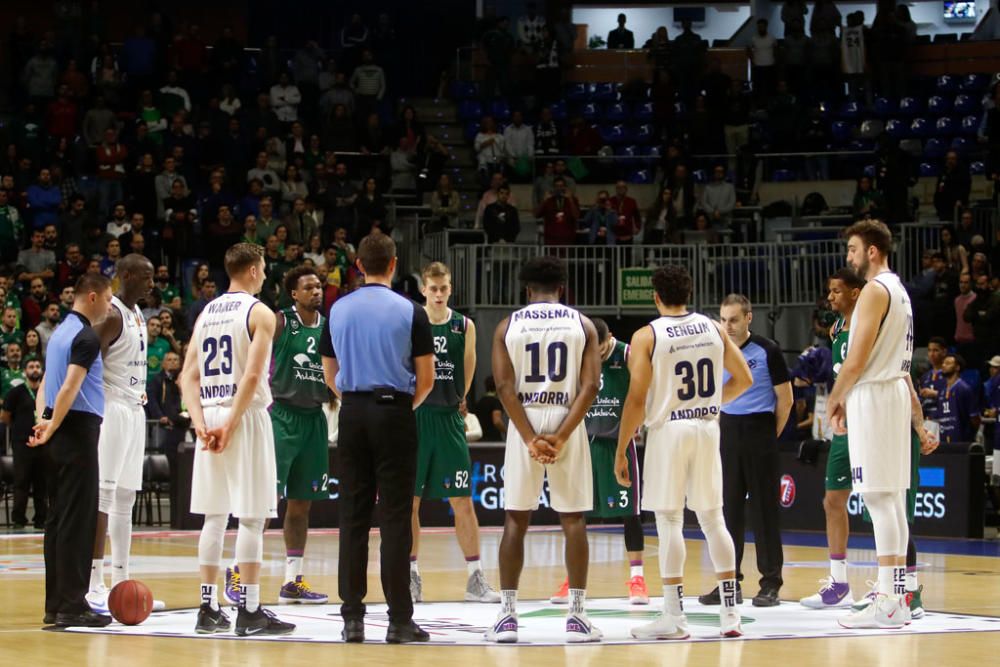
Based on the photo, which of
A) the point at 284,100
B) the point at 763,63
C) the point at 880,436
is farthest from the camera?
the point at 763,63

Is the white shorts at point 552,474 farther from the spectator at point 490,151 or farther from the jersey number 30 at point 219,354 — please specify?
the spectator at point 490,151

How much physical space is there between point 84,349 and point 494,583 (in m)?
4.52

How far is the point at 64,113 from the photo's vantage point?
1011 inches

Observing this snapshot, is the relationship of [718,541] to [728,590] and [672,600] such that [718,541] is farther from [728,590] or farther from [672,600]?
[672,600]

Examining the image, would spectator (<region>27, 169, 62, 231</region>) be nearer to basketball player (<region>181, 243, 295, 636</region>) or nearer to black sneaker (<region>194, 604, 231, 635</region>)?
basketball player (<region>181, 243, 295, 636</region>)

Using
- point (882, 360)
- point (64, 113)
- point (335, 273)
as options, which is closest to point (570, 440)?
point (882, 360)

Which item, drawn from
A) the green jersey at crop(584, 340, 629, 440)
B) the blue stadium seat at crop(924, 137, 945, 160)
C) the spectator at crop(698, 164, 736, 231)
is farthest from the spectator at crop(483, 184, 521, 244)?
the green jersey at crop(584, 340, 629, 440)

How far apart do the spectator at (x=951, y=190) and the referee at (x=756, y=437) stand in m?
14.5

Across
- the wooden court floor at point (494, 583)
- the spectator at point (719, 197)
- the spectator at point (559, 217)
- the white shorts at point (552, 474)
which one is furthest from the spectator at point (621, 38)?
the white shorts at point (552, 474)

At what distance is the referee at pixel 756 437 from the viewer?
38.2 feet

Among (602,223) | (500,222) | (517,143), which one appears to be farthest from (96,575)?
(517,143)

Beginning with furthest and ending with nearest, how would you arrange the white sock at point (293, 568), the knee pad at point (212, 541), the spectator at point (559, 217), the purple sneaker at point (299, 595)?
the spectator at point (559, 217)
the white sock at point (293, 568)
the purple sneaker at point (299, 595)
the knee pad at point (212, 541)

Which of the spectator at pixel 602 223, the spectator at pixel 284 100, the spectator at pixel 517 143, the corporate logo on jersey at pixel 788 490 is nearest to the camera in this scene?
the corporate logo on jersey at pixel 788 490

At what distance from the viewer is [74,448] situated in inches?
392
